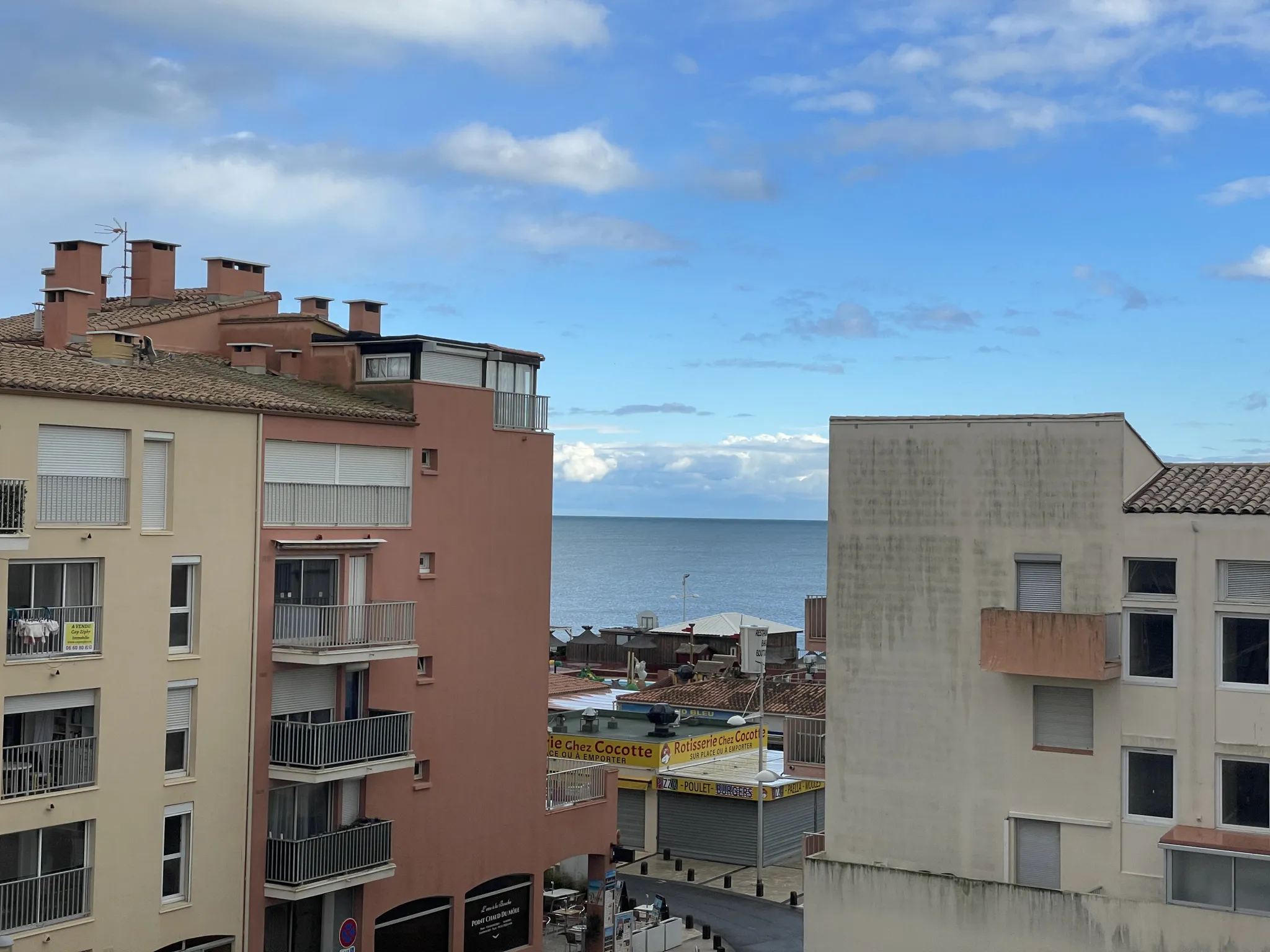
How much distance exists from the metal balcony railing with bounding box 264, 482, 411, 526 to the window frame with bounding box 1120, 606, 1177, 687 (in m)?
16.5

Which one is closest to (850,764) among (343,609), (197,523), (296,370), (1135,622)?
(1135,622)

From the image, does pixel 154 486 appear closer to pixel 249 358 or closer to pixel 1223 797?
pixel 249 358

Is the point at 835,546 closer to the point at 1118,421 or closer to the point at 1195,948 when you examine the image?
the point at 1118,421

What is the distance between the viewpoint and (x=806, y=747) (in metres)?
33.0

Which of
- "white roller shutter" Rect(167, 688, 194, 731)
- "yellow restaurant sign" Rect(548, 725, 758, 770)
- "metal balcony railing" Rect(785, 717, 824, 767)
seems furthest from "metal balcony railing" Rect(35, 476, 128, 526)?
"yellow restaurant sign" Rect(548, 725, 758, 770)

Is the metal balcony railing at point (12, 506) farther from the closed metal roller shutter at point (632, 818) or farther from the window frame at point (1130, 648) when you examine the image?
the closed metal roller shutter at point (632, 818)

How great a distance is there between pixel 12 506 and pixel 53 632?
274 cm

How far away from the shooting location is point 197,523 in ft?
103

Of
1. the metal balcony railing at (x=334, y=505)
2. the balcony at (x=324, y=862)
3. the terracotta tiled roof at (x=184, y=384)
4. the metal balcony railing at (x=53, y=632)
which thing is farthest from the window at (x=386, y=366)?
the balcony at (x=324, y=862)

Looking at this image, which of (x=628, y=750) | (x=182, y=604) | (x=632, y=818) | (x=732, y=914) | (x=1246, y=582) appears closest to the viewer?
(x=1246, y=582)

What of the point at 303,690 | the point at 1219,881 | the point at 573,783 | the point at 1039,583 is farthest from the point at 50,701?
the point at 1219,881

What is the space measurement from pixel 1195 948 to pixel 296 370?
2466 centimetres

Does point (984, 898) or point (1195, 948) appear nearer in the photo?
point (1195, 948)

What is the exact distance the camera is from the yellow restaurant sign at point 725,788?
51.4 meters
